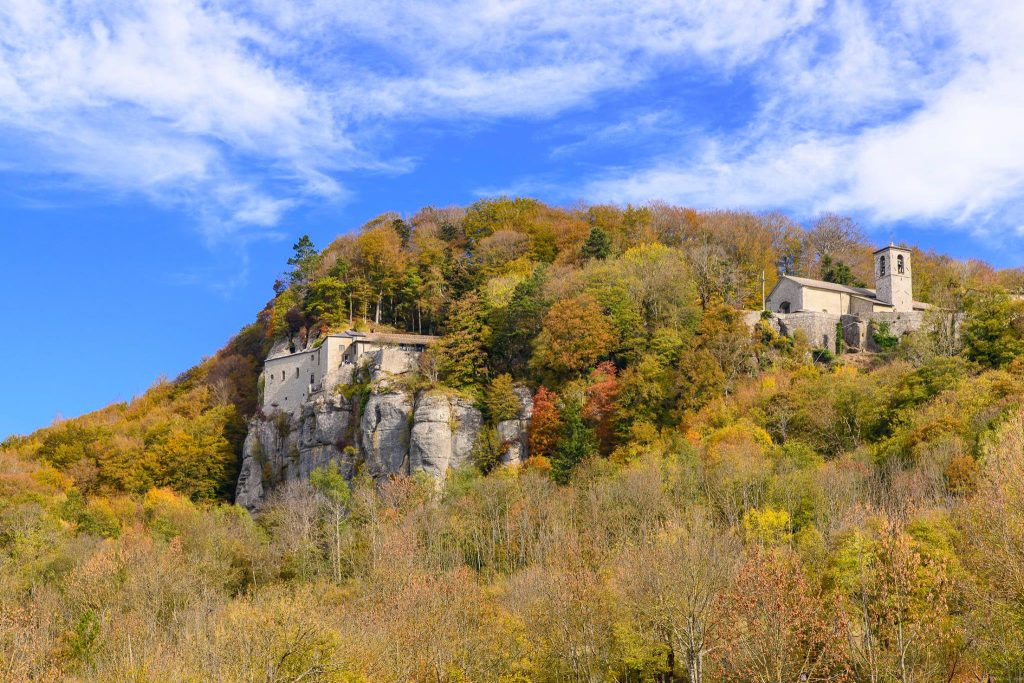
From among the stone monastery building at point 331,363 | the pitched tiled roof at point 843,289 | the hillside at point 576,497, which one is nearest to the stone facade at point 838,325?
the hillside at point 576,497

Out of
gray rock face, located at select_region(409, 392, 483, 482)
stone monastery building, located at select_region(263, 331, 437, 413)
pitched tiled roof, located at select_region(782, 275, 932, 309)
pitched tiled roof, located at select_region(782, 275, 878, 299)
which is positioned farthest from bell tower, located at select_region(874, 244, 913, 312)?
stone monastery building, located at select_region(263, 331, 437, 413)

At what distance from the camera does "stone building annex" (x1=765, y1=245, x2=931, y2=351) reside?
2601 inches

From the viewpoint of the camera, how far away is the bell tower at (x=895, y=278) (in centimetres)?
6944

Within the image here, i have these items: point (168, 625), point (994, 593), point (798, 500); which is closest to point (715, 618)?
point (994, 593)

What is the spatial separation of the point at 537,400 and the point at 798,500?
66.7 ft

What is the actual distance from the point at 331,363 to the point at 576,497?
90.8ft

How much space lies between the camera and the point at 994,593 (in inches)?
1223

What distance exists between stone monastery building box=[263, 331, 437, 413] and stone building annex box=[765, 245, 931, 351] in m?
23.0

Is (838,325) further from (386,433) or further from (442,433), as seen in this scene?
(386,433)

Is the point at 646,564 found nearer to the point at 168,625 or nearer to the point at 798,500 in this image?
the point at 798,500

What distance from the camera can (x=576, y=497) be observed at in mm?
51844

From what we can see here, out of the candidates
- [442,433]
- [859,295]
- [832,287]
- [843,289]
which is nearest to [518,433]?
[442,433]

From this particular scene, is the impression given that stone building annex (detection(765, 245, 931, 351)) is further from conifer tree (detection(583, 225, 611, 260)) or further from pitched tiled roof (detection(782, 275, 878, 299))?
conifer tree (detection(583, 225, 611, 260))

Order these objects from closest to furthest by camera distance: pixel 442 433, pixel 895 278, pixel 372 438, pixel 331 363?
pixel 442 433 → pixel 372 438 → pixel 895 278 → pixel 331 363
